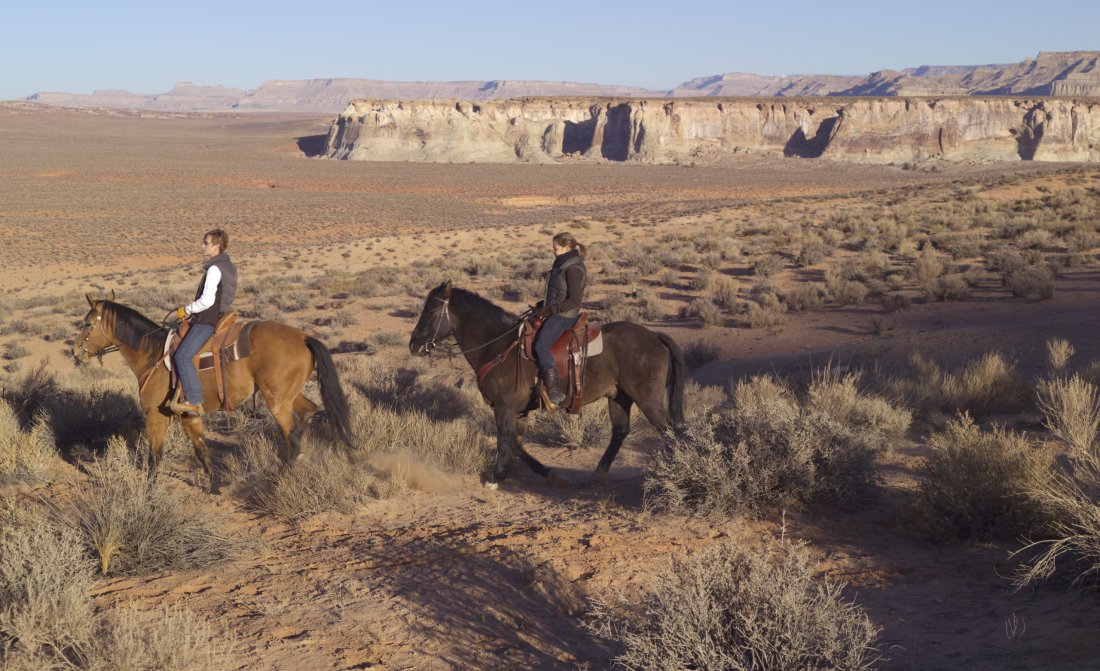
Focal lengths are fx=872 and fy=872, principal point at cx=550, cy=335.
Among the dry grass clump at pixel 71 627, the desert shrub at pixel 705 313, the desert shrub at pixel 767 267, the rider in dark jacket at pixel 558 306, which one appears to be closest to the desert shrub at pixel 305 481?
the rider in dark jacket at pixel 558 306

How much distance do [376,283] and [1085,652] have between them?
2390 centimetres

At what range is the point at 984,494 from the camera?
600 centimetres

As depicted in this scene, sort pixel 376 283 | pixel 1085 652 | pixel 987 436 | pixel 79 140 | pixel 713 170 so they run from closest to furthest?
1. pixel 1085 652
2. pixel 987 436
3. pixel 376 283
4. pixel 713 170
5. pixel 79 140

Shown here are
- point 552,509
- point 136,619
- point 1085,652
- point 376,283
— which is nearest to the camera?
point 1085,652

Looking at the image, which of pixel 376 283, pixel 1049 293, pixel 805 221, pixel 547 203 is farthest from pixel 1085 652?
pixel 547 203

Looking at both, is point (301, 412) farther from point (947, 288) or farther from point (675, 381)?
point (947, 288)

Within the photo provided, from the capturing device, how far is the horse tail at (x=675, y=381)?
7.93 m

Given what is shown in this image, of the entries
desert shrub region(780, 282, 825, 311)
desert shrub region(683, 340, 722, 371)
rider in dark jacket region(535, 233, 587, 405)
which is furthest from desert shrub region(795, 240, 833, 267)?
rider in dark jacket region(535, 233, 587, 405)

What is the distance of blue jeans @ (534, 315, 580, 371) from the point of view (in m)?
7.71

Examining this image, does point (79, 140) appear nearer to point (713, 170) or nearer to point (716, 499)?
point (713, 170)

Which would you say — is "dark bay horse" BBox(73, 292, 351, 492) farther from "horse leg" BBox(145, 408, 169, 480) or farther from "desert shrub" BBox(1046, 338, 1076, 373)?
"desert shrub" BBox(1046, 338, 1076, 373)

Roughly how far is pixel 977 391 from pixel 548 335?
550 centimetres

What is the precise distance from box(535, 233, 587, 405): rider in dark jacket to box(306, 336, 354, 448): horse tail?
1962 mm

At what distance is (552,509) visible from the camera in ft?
23.9
